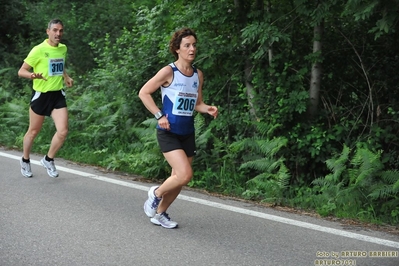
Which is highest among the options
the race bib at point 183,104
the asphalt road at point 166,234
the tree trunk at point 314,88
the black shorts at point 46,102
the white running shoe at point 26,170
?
the tree trunk at point 314,88

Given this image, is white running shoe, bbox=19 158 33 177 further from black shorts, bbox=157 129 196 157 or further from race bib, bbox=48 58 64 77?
black shorts, bbox=157 129 196 157

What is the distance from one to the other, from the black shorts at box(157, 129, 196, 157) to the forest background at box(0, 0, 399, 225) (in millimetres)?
1716

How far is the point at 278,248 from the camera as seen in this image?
5.52 m

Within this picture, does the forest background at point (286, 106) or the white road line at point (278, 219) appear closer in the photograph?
the white road line at point (278, 219)

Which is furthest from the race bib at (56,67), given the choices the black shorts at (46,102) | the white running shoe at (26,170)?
the white running shoe at (26,170)

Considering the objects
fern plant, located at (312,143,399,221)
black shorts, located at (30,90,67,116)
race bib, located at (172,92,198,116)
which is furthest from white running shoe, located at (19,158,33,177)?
fern plant, located at (312,143,399,221)

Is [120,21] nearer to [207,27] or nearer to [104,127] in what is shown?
[104,127]

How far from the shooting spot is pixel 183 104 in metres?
6.00

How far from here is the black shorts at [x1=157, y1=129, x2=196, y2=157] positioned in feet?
19.8

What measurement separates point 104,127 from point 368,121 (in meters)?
4.91

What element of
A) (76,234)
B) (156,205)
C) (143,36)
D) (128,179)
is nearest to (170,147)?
(156,205)

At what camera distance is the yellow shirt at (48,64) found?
28.0 feet

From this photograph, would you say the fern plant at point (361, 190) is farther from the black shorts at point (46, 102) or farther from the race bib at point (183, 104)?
the black shorts at point (46, 102)

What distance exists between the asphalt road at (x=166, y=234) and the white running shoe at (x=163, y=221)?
2.7 inches
